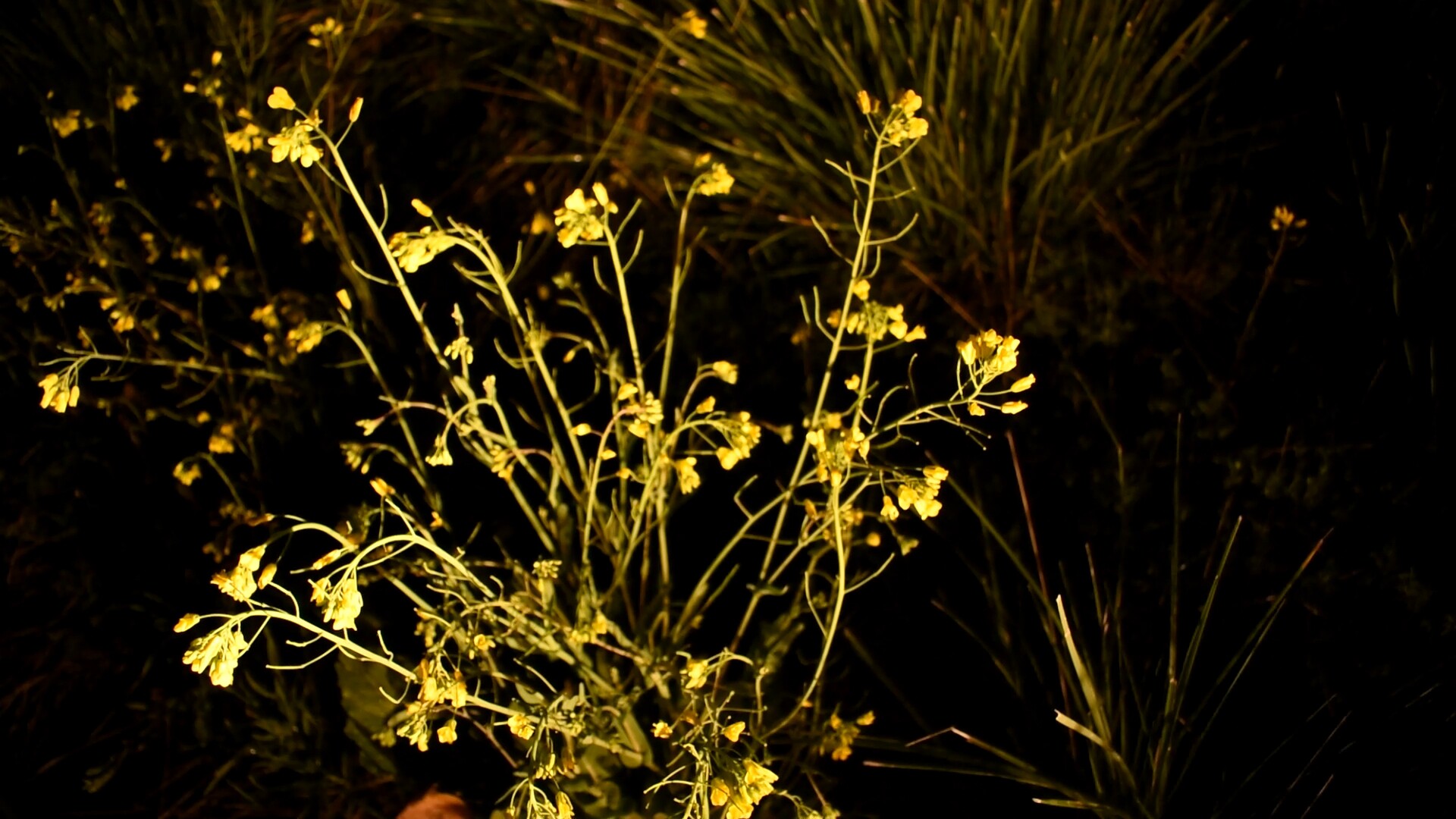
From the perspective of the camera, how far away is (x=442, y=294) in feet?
6.45

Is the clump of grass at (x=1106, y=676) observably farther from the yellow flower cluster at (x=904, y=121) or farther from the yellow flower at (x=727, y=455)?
the yellow flower cluster at (x=904, y=121)

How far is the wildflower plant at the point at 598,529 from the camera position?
986 millimetres

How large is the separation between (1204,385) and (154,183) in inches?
84.2

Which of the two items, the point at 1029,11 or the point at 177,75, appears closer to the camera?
the point at 1029,11

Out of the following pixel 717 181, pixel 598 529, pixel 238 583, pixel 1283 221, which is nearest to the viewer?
pixel 238 583

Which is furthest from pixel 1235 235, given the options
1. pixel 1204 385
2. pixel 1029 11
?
pixel 1029 11

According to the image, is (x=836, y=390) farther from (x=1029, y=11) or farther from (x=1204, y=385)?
(x=1029, y=11)

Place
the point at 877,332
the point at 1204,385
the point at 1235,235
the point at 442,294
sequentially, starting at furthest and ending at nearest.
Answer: the point at 442,294, the point at 1235,235, the point at 1204,385, the point at 877,332

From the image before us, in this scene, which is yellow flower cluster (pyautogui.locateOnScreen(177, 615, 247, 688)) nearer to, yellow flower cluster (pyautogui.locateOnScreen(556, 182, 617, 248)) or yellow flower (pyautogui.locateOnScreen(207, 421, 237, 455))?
yellow flower cluster (pyautogui.locateOnScreen(556, 182, 617, 248))

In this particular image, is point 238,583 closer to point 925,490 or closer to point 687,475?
point 687,475

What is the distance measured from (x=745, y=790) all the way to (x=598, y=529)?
A: 21.7 inches

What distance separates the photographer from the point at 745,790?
91 centimetres

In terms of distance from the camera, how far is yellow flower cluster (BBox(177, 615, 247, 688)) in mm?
788

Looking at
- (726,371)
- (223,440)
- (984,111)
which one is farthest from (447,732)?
(984,111)
